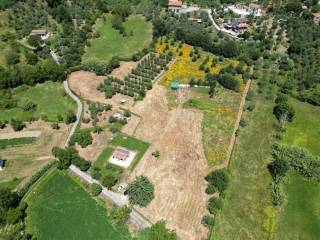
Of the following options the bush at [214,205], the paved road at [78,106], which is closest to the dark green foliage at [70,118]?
the paved road at [78,106]

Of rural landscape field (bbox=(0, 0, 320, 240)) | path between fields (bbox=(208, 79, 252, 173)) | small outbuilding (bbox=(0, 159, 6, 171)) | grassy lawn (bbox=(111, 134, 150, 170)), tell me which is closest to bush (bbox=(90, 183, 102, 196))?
rural landscape field (bbox=(0, 0, 320, 240))

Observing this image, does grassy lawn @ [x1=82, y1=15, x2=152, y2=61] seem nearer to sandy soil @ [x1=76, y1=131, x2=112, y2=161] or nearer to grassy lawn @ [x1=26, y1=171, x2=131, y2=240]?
sandy soil @ [x1=76, y1=131, x2=112, y2=161]

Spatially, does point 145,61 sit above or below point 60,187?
above

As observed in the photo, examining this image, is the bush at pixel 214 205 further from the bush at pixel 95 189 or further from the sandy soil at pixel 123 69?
the sandy soil at pixel 123 69

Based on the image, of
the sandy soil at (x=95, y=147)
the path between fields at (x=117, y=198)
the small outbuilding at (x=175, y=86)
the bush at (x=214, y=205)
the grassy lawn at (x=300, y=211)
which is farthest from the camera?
the small outbuilding at (x=175, y=86)

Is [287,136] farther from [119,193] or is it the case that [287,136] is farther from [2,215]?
[2,215]

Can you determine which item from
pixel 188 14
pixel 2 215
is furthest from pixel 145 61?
pixel 2 215
